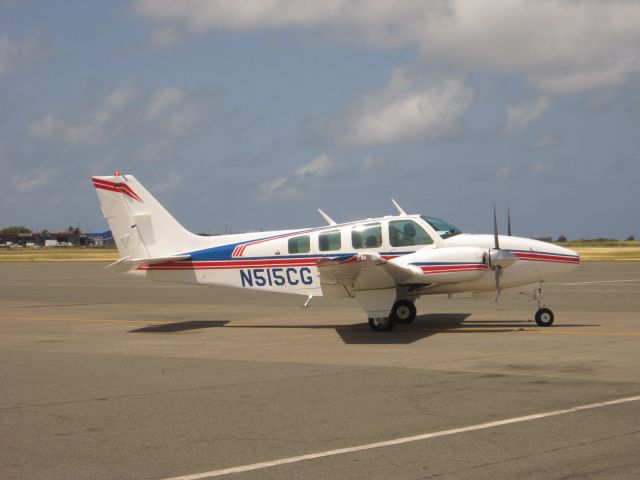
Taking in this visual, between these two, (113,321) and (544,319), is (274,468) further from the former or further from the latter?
(113,321)

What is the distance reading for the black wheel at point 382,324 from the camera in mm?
16969

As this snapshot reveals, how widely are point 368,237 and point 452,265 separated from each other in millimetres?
1943

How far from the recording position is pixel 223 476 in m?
6.29

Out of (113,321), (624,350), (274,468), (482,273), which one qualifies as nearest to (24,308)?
(113,321)

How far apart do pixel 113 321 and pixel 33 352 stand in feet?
20.6

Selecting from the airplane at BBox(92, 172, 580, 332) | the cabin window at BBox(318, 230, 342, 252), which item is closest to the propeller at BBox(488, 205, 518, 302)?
the airplane at BBox(92, 172, 580, 332)

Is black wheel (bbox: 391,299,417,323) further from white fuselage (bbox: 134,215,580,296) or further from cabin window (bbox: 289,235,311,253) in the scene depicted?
cabin window (bbox: 289,235,311,253)

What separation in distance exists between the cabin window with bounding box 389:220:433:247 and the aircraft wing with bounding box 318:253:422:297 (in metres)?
0.91

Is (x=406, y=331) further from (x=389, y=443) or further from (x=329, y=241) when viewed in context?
(x=389, y=443)

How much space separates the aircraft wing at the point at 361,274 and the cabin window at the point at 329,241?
894mm

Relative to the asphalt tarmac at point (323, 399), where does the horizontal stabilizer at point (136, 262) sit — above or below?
above

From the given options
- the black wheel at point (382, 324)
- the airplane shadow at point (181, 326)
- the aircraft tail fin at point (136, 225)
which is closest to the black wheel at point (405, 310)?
the black wheel at point (382, 324)

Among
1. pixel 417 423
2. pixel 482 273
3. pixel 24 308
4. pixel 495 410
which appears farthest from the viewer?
pixel 24 308

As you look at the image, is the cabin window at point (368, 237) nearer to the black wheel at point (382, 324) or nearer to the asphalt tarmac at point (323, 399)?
the black wheel at point (382, 324)
